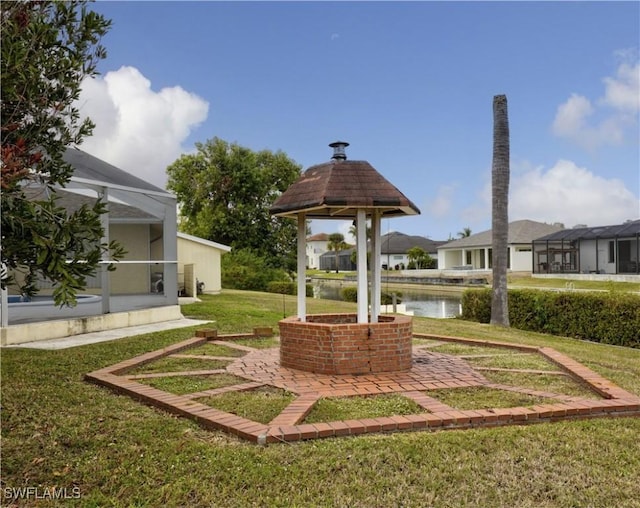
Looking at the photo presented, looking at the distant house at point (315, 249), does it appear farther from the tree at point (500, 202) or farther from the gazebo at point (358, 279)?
the gazebo at point (358, 279)

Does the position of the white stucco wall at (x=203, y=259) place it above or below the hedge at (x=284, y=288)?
above

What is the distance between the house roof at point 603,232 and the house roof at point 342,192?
33267 mm

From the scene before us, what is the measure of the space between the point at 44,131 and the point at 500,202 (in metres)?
13.5

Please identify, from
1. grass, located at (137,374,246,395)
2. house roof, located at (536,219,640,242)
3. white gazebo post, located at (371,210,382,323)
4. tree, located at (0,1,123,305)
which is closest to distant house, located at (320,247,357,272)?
house roof, located at (536,219,640,242)

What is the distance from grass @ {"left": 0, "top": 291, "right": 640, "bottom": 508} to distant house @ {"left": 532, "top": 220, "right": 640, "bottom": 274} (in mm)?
35443

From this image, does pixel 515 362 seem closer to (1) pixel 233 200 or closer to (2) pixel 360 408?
(2) pixel 360 408

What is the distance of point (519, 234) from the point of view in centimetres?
4994

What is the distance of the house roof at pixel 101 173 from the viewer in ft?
35.8

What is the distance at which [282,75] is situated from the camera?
15961 millimetres

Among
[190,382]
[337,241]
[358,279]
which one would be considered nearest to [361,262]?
[358,279]

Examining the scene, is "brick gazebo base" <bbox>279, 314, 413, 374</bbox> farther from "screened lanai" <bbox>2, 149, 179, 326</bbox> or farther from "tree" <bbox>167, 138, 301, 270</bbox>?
"tree" <bbox>167, 138, 301, 270</bbox>

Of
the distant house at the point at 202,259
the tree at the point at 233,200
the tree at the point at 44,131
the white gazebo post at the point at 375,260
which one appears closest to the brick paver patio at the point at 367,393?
the white gazebo post at the point at 375,260

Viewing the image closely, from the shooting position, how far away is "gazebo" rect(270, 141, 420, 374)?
21.9 ft

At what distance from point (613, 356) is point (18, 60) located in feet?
33.7
